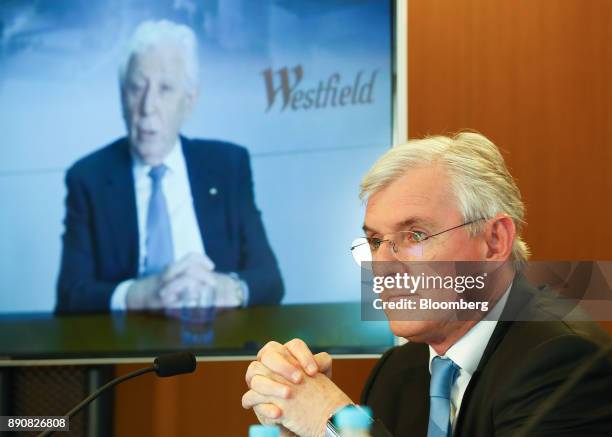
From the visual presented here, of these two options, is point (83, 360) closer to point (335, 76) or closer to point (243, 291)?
point (243, 291)

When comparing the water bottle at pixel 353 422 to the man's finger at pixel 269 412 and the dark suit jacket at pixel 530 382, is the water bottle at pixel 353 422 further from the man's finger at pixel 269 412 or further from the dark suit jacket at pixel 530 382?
the man's finger at pixel 269 412

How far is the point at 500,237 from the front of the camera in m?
1.64

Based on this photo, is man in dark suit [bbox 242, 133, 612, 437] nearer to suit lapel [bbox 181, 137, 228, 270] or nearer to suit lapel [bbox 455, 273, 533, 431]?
suit lapel [bbox 455, 273, 533, 431]

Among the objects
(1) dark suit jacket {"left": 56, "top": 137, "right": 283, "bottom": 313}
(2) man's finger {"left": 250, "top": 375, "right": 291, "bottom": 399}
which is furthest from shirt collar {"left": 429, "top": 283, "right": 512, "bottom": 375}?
(1) dark suit jacket {"left": 56, "top": 137, "right": 283, "bottom": 313}

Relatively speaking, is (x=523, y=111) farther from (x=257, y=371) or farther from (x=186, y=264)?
(x=257, y=371)

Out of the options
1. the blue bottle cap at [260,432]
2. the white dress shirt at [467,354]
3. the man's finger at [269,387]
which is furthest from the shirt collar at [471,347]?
the blue bottle cap at [260,432]

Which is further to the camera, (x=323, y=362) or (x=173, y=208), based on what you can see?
(x=173, y=208)

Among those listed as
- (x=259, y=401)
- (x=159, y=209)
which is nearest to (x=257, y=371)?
(x=259, y=401)

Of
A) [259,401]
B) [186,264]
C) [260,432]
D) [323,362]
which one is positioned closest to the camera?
[260,432]

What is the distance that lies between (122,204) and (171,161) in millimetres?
229

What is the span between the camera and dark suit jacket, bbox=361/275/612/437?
1289 mm

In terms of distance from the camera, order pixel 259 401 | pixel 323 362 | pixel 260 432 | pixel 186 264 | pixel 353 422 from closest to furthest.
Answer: pixel 260 432
pixel 353 422
pixel 259 401
pixel 323 362
pixel 186 264

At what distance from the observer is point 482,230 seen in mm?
1622

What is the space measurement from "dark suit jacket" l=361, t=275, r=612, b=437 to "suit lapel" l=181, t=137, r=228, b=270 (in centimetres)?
119
